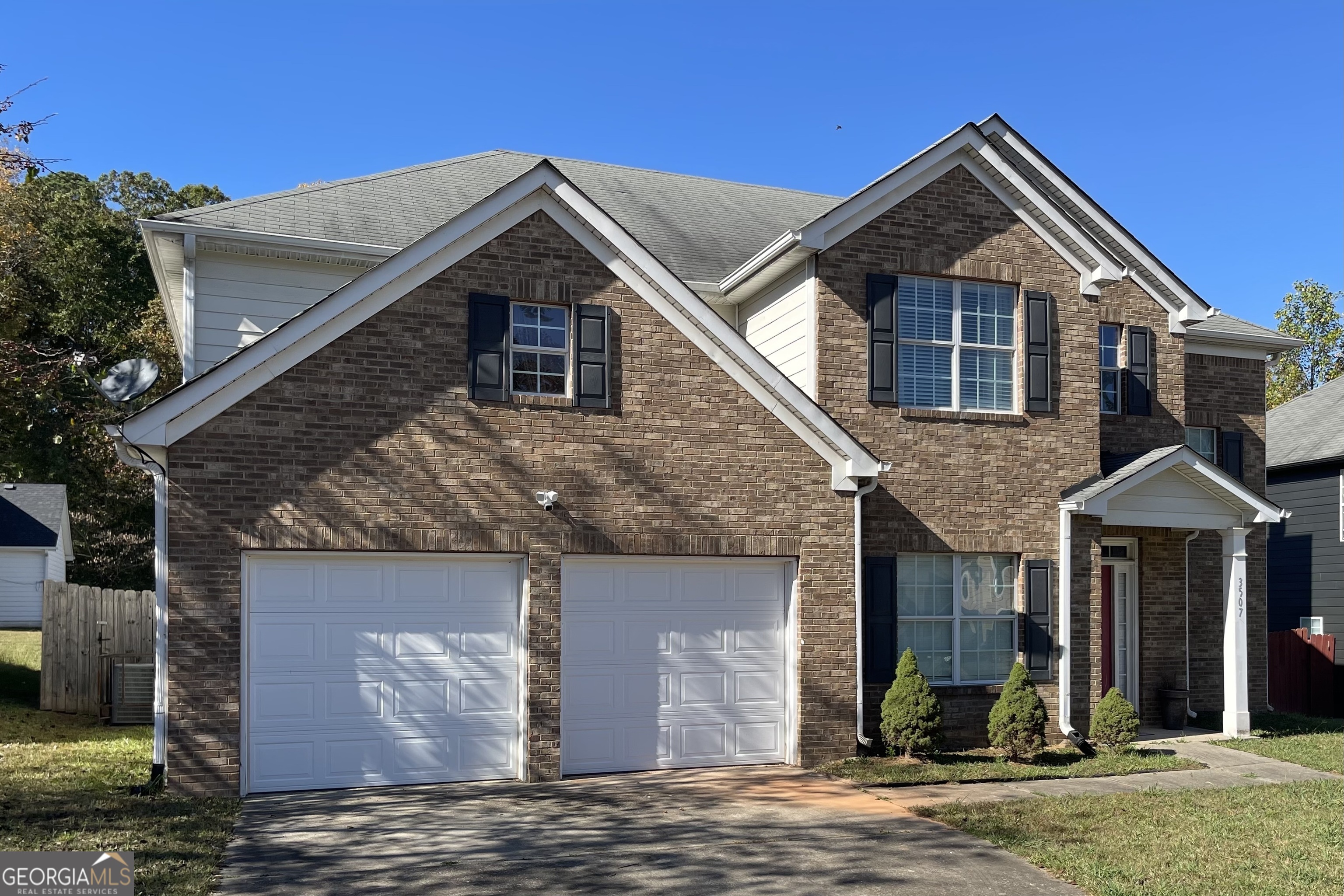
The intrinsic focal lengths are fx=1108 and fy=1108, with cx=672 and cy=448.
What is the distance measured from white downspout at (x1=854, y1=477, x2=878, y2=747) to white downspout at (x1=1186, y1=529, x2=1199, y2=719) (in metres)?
6.42

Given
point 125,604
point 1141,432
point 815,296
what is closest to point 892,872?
point 815,296

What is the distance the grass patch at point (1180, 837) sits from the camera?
8.28 meters

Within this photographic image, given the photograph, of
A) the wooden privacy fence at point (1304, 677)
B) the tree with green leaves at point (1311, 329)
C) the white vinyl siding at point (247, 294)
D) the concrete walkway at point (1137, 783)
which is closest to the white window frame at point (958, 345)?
the concrete walkway at point (1137, 783)

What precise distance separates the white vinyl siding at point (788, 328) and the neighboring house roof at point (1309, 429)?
36.4 ft

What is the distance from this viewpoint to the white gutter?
408 inches

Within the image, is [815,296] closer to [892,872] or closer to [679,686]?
[679,686]

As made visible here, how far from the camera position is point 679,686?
12.5m

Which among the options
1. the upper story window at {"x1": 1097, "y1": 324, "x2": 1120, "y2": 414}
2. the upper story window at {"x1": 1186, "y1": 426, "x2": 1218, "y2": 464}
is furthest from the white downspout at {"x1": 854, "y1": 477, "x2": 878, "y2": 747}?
the upper story window at {"x1": 1186, "y1": 426, "x2": 1218, "y2": 464}

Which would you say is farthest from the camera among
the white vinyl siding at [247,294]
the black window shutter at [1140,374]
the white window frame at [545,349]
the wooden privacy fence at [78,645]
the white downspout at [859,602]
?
the wooden privacy fence at [78,645]

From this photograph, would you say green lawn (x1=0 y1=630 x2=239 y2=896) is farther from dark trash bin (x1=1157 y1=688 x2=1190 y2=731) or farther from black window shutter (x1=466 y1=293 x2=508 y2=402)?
dark trash bin (x1=1157 y1=688 x2=1190 y2=731)

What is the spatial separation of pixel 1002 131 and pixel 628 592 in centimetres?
868

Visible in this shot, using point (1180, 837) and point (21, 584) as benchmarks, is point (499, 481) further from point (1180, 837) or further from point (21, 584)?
point (21, 584)

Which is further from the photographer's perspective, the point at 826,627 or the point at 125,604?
the point at 125,604

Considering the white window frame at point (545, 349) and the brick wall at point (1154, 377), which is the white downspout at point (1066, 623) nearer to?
the brick wall at point (1154, 377)
